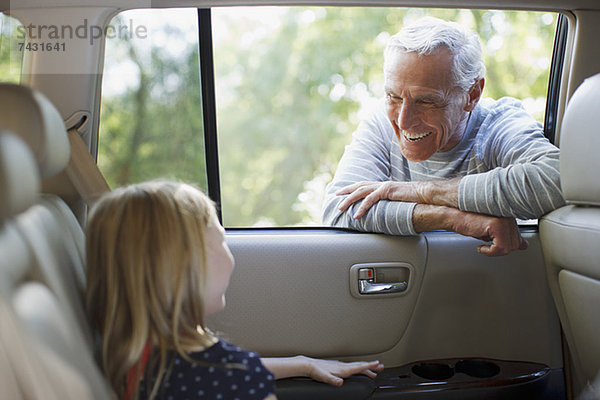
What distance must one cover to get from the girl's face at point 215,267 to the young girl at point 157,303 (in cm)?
5

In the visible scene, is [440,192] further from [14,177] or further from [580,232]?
[14,177]

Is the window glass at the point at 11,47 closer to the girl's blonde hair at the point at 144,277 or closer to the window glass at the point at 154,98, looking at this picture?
the window glass at the point at 154,98

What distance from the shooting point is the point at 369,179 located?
2160 mm

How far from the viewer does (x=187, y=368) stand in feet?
3.75

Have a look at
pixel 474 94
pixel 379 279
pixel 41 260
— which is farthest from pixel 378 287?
pixel 41 260

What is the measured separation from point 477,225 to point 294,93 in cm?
657

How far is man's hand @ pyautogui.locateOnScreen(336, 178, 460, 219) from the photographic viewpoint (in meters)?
1.94

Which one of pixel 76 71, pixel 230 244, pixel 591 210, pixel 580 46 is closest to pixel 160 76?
pixel 76 71

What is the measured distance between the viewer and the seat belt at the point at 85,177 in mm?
1627

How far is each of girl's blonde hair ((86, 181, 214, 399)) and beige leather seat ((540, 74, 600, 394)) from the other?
91 centimetres

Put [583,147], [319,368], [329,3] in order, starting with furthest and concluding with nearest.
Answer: [329,3]
[319,368]
[583,147]

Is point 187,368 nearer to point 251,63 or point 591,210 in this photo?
point 591,210

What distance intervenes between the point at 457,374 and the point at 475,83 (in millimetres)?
991

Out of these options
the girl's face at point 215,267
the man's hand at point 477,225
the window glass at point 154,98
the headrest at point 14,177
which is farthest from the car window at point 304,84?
the headrest at point 14,177
